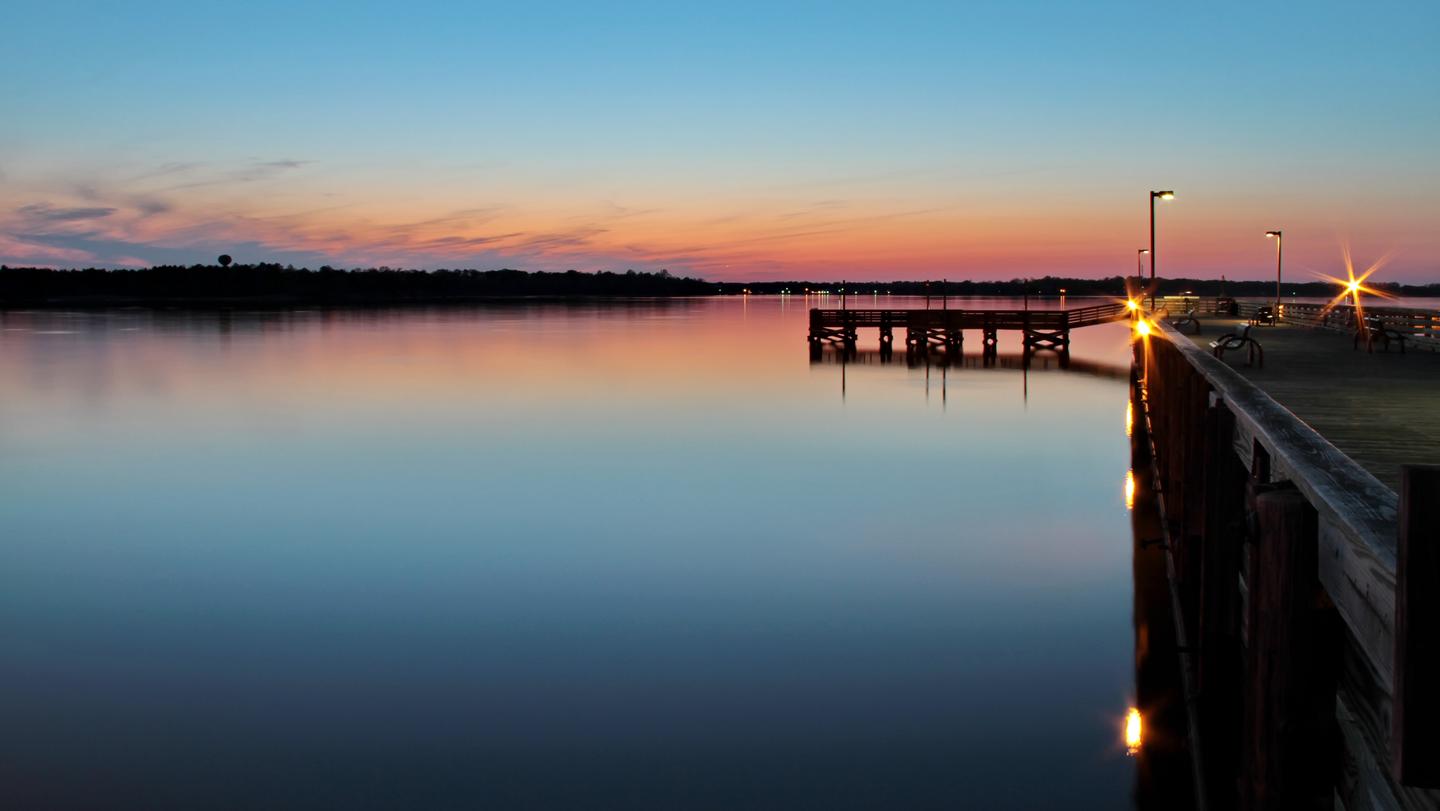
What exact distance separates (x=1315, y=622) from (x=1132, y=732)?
Answer: 6375 mm

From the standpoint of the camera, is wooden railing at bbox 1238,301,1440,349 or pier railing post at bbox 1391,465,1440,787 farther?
wooden railing at bbox 1238,301,1440,349

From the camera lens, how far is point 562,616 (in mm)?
14430

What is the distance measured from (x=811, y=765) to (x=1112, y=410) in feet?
113

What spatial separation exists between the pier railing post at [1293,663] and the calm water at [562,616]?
439cm

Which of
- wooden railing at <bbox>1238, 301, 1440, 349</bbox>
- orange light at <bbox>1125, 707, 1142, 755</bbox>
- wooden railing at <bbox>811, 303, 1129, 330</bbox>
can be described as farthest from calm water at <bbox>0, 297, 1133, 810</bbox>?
wooden railing at <bbox>811, 303, 1129, 330</bbox>

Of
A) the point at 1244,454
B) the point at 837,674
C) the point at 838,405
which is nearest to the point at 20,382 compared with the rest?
the point at 838,405

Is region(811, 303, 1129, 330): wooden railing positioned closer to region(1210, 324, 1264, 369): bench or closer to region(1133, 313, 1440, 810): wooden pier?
region(1210, 324, 1264, 369): bench

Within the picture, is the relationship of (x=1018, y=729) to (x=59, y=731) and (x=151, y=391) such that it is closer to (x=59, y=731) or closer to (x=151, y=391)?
(x=59, y=731)

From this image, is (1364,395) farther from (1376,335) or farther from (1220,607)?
(1376,335)

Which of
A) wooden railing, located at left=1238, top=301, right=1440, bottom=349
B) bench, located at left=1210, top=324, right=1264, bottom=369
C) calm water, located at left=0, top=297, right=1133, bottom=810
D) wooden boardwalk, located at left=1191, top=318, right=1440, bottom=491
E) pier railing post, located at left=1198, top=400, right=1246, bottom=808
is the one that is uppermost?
wooden railing, located at left=1238, top=301, right=1440, bottom=349

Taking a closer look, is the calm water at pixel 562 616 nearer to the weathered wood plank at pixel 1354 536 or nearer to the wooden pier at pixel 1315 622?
the wooden pier at pixel 1315 622

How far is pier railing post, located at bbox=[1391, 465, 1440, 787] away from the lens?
10.3 feet

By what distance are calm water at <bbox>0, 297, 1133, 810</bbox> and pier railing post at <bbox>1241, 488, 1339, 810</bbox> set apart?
4.39 m

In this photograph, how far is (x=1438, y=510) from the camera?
3.12m
